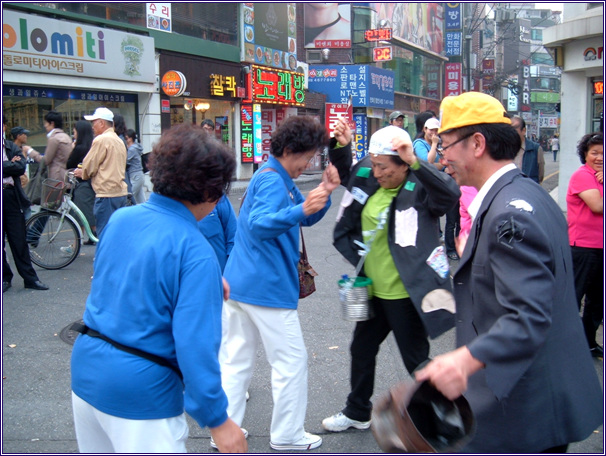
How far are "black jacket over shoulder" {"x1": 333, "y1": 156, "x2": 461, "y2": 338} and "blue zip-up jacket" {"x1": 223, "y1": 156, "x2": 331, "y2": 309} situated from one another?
0.53 m

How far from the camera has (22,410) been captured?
13.5 ft

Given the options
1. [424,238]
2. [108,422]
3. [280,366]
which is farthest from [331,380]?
[108,422]

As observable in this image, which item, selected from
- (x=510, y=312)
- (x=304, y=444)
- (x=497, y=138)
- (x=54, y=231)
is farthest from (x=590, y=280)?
(x=54, y=231)

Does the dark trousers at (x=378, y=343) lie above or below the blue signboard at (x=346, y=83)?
below

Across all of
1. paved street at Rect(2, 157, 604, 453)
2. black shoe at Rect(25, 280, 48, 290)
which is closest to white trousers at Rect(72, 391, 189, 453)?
paved street at Rect(2, 157, 604, 453)

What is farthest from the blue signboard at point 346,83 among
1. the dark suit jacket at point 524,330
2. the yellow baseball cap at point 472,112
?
the dark suit jacket at point 524,330

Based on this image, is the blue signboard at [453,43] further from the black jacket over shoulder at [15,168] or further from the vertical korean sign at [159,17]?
the black jacket over shoulder at [15,168]

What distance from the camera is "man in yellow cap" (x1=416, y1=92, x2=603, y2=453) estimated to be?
1.86m

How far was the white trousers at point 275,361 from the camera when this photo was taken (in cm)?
342

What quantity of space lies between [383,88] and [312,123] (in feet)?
102

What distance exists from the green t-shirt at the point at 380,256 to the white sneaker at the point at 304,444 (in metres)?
0.94

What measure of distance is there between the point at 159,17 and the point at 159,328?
59.4 ft

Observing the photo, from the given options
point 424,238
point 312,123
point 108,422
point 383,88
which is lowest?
point 108,422

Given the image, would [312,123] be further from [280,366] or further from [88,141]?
[88,141]
